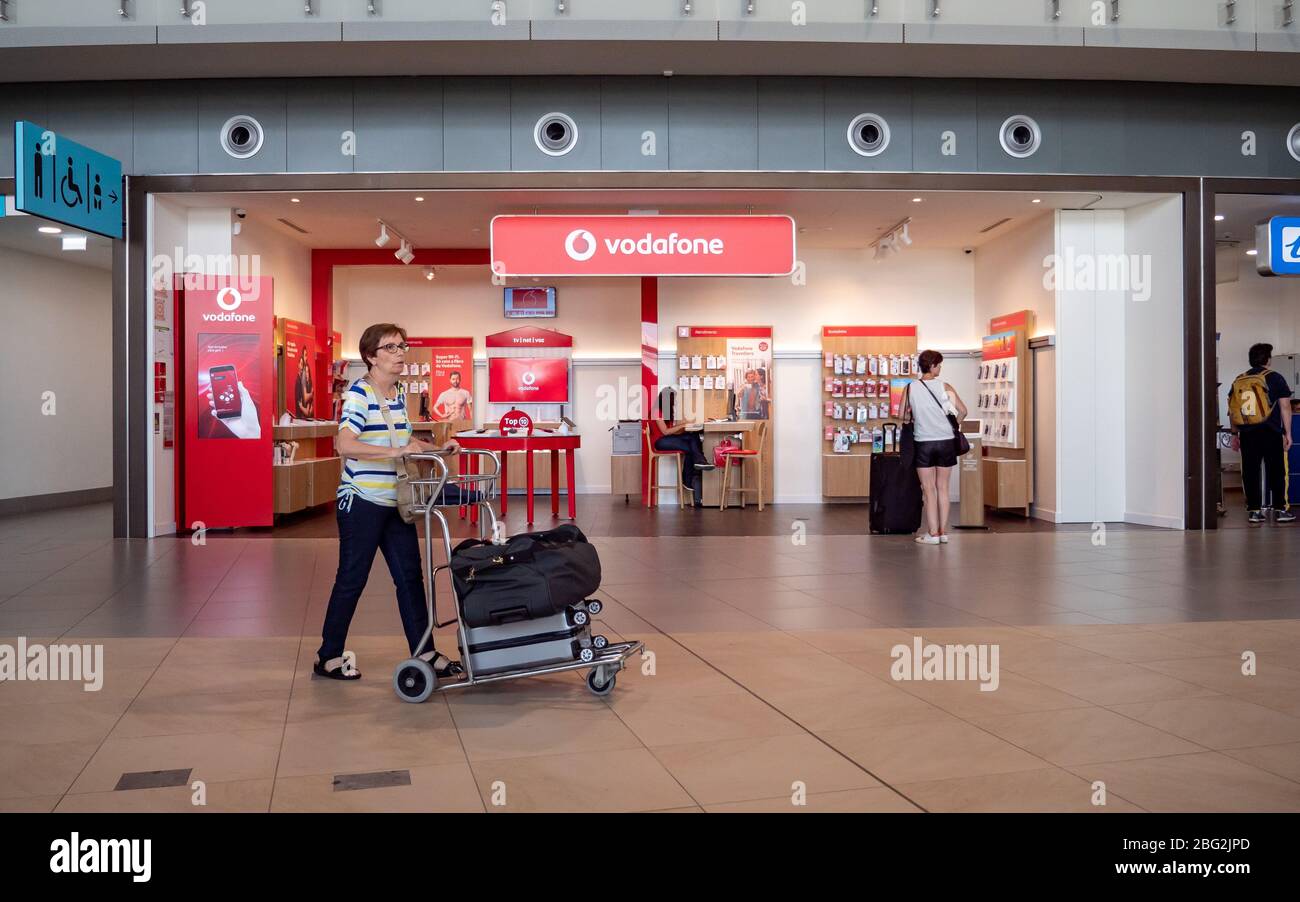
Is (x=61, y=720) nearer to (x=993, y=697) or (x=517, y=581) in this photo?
(x=517, y=581)

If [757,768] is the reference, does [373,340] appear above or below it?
above

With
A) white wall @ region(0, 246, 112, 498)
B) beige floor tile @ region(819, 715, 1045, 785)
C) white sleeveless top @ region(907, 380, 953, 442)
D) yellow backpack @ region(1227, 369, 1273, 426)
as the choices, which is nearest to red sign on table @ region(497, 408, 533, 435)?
white sleeveless top @ region(907, 380, 953, 442)

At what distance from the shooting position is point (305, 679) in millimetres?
4438

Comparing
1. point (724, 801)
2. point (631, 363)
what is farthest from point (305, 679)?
point (631, 363)

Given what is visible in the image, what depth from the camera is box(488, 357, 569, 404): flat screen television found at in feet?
48.6

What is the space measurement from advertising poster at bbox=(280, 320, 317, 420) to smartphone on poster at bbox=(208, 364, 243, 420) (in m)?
1.71

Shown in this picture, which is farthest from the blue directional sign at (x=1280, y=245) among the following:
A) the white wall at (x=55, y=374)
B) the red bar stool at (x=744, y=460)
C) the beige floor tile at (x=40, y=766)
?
the white wall at (x=55, y=374)

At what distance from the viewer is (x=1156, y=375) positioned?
10367 millimetres

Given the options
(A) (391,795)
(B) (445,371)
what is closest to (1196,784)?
(A) (391,795)

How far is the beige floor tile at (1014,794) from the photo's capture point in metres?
2.82

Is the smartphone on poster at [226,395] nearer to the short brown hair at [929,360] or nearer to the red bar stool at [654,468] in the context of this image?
the red bar stool at [654,468]

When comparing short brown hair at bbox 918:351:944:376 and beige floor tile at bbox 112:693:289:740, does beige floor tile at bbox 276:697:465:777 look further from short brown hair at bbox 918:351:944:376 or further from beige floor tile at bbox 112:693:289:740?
short brown hair at bbox 918:351:944:376

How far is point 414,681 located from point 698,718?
1100 millimetres

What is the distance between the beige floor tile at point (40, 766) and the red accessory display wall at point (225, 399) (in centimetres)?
695
